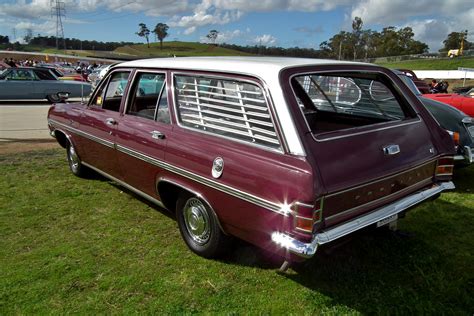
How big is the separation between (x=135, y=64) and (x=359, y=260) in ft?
9.64

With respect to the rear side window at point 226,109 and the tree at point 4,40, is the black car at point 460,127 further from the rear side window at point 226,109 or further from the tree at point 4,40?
the tree at point 4,40

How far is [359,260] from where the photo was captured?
11.6 ft

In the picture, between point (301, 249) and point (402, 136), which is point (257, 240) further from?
point (402, 136)

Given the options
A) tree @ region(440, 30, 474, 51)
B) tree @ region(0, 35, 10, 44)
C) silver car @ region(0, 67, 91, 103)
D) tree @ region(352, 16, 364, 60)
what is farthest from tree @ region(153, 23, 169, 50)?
silver car @ region(0, 67, 91, 103)

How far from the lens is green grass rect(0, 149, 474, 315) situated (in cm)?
292

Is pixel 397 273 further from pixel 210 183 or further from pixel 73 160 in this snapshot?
pixel 73 160

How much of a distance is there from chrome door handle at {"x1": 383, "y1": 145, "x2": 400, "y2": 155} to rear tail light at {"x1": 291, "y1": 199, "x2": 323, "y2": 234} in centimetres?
82

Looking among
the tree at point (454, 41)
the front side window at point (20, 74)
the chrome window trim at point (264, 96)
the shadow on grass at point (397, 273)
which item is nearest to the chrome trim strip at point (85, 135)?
the chrome window trim at point (264, 96)

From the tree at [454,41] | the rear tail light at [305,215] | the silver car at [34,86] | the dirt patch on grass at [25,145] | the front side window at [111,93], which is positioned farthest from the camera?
→ the tree at [454,41]

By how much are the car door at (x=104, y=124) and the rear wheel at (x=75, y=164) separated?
44 cm

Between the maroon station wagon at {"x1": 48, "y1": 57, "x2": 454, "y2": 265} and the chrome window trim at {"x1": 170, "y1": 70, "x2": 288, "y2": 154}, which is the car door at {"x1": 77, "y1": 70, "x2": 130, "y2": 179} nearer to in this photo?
the maroon station wagon at {"x1": 48, "y1": 57, "x2": 454, "y2": 265}

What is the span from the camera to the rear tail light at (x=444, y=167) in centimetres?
354

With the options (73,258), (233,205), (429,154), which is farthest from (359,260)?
(73,258)

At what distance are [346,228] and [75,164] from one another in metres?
4.27
